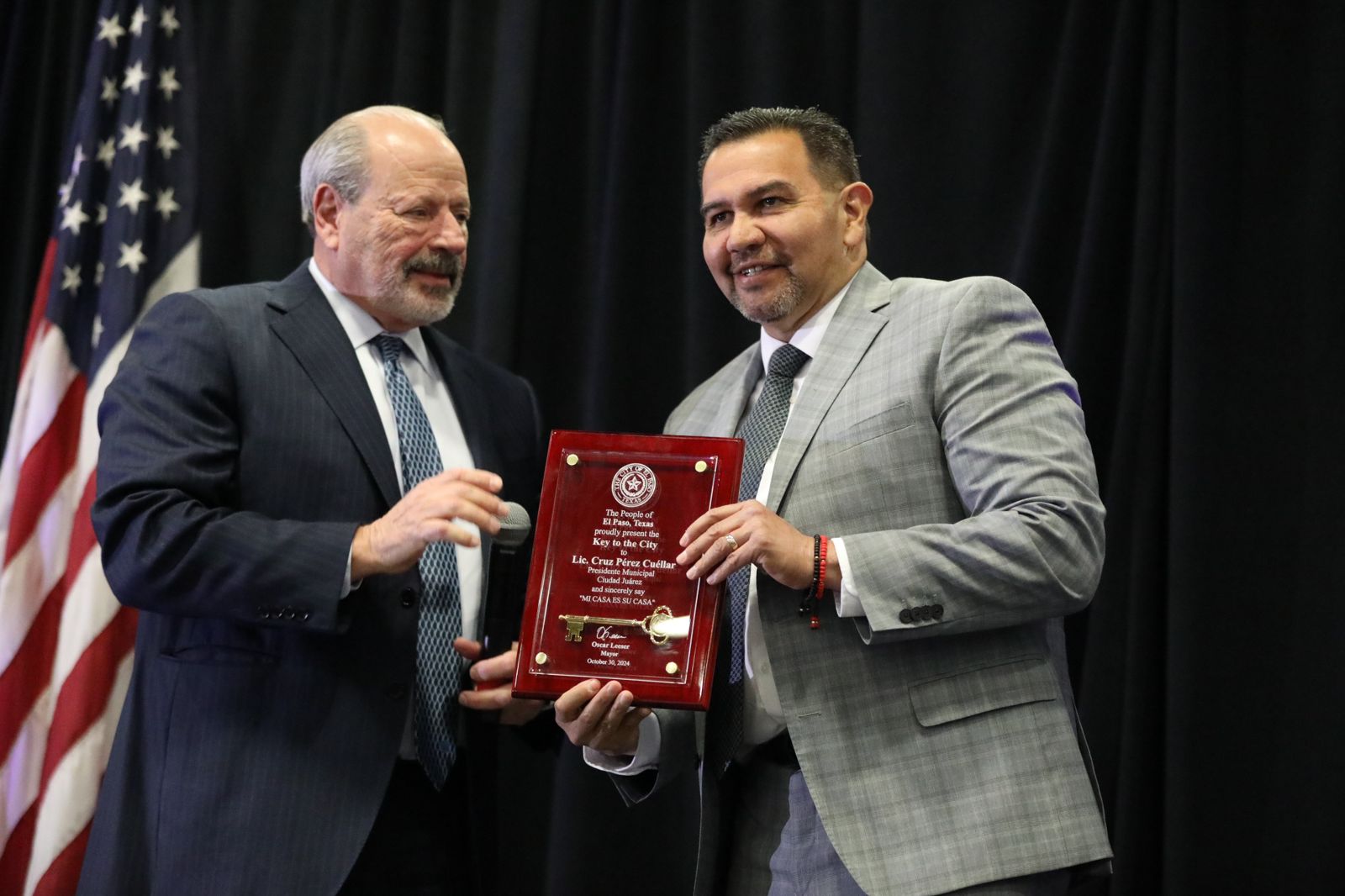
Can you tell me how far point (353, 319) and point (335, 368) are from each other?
21 centimetres

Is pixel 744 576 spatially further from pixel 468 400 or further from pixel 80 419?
pixel 80 419

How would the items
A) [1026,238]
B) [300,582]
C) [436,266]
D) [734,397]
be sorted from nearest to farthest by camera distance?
[300,582]
[734,397]
[436,266]
[1026,238]

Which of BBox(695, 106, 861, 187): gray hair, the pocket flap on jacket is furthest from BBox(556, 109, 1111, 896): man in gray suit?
BBox(695, 106, 861, 187): gray hair

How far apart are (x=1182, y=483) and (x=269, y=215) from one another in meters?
3.00

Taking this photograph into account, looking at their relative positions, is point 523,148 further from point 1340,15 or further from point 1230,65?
point 1340,15

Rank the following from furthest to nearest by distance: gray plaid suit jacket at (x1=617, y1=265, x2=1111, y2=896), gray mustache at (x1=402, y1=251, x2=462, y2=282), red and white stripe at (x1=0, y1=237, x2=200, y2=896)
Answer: red and white stripe at (x1=0, y1=237, x2=200, y2=896), gray mustache at (x1=402, y1=251, x2=462, y2=282), gray plaid suit jacket at (x1=617, y1=265, x2=1111, y2=896)

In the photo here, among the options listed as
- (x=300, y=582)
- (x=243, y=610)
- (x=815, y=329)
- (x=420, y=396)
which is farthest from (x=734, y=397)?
(x=243, y=610)

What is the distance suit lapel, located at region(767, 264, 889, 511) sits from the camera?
227 cm

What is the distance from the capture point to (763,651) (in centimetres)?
230

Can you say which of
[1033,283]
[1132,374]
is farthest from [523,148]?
[1132,374]

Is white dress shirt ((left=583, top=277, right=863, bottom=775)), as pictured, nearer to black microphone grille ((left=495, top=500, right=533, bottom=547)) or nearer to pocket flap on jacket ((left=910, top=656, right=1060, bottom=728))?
pocket flap on jacket ((left=910, top=656, right=1060, bottom=728))

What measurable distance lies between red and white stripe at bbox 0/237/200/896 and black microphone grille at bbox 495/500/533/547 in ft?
5.91

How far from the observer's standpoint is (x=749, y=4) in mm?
3797

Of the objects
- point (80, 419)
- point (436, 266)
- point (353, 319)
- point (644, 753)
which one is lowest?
point (644, 753)
